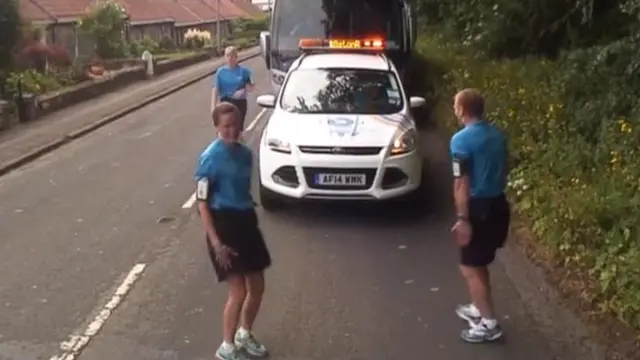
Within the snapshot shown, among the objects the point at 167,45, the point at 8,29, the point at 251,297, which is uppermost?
the point at 8,29

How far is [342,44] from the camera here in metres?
18.2

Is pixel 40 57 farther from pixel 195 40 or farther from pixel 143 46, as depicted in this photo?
pixel 195 40

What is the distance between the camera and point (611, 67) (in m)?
12.0

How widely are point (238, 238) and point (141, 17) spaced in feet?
197

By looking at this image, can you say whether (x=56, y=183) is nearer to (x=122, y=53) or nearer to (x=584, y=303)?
(x=584, y=303)

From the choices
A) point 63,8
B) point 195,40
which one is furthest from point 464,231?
point 195,40

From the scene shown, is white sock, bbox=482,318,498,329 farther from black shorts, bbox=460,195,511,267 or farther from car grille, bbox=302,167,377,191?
car grille, bbox=302,167,377,191

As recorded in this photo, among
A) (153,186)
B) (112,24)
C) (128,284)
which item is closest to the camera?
(128,284)

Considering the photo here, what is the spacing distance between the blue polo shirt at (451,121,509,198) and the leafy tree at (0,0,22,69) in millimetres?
20144

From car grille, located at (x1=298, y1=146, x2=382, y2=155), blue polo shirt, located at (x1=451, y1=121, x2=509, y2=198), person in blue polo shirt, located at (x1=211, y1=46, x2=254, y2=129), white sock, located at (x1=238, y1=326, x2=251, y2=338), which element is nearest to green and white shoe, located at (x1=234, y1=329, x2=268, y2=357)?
white sock, located at (x1=238, y1=326, x2=251, y2=338)

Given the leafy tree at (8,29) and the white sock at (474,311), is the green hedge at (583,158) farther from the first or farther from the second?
the leafy tree at (8,29)

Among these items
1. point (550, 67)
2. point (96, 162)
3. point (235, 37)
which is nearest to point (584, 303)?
point (550, 67)

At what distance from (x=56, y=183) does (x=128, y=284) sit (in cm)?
586

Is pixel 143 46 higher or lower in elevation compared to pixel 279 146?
lower
